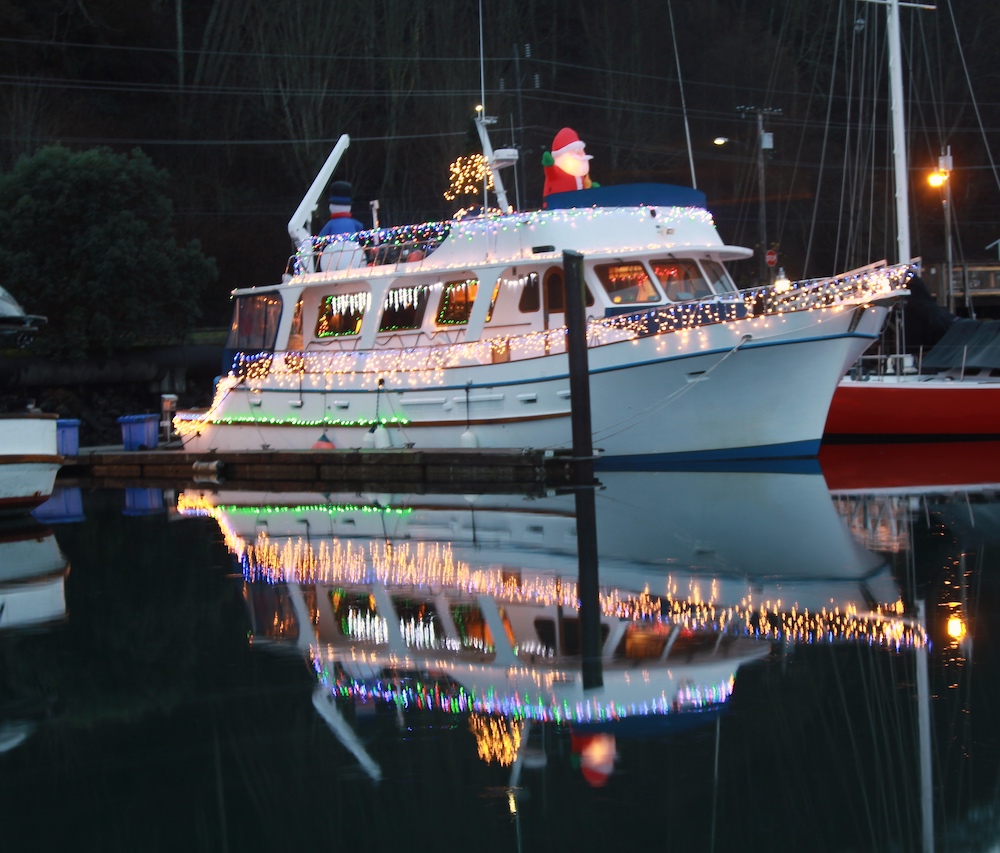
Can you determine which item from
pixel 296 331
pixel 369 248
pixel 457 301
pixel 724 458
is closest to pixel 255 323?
pixel 296 331

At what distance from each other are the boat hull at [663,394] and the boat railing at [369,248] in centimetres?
187

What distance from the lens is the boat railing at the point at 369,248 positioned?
1925 centimetres

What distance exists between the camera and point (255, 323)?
2112 centimetres

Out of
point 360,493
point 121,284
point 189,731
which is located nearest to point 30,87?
point 121,284

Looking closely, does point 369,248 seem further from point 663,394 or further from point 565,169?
point 663,394

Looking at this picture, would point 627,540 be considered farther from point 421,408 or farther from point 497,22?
point 497,22

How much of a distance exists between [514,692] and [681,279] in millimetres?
12783

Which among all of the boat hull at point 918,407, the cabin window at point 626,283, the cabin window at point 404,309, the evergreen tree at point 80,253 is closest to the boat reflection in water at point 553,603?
the cabin window at point 626,283

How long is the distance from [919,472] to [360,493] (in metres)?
6.97

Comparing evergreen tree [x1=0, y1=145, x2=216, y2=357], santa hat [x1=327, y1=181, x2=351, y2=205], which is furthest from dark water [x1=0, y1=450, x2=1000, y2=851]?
evergreen tree [x1=0, y1=145, x2=216, y2=357]

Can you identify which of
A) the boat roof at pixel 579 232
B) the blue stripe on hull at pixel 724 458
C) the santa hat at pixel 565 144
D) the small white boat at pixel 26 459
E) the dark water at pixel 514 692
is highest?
the santa hat at pixel 565 144

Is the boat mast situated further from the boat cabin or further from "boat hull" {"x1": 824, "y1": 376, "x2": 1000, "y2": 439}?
the boat cabin

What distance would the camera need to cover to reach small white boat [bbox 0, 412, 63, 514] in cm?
1394

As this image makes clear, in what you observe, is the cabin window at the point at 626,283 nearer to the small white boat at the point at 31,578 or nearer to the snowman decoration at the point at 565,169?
the snowman decoration at the point at 565,169
